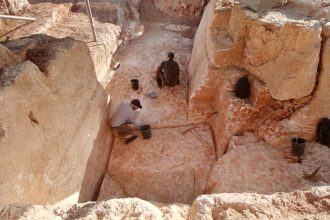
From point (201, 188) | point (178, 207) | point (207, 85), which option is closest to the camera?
point (178, 207)

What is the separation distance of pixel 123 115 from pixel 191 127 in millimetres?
1442

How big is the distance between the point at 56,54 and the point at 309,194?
13.1 ft

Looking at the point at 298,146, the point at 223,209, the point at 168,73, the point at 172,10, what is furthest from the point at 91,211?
the point at 172,10

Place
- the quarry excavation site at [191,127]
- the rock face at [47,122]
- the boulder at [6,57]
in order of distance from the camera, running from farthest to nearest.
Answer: the boulder at [6,57]
the rock face at [47,122]
the quarry excavation site at [191,127]

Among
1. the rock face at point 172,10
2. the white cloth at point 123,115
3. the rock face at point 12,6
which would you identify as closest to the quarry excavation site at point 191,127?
the white cloth at point 123,115

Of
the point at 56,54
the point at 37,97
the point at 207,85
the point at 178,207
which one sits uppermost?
the point at 56,54

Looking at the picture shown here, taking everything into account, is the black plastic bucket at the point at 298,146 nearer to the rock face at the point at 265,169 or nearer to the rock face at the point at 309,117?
the rock face at the point at 265,169

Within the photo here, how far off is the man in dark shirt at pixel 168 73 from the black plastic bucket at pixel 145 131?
4.80 feet

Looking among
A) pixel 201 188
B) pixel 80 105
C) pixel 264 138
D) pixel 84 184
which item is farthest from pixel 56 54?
pixel 264 138

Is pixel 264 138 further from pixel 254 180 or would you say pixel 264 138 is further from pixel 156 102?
pixel 156 102

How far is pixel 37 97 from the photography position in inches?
183

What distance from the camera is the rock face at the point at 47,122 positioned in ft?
13.2

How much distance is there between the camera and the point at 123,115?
21.8 ft

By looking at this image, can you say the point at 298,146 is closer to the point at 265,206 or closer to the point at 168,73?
the point at 265,206
